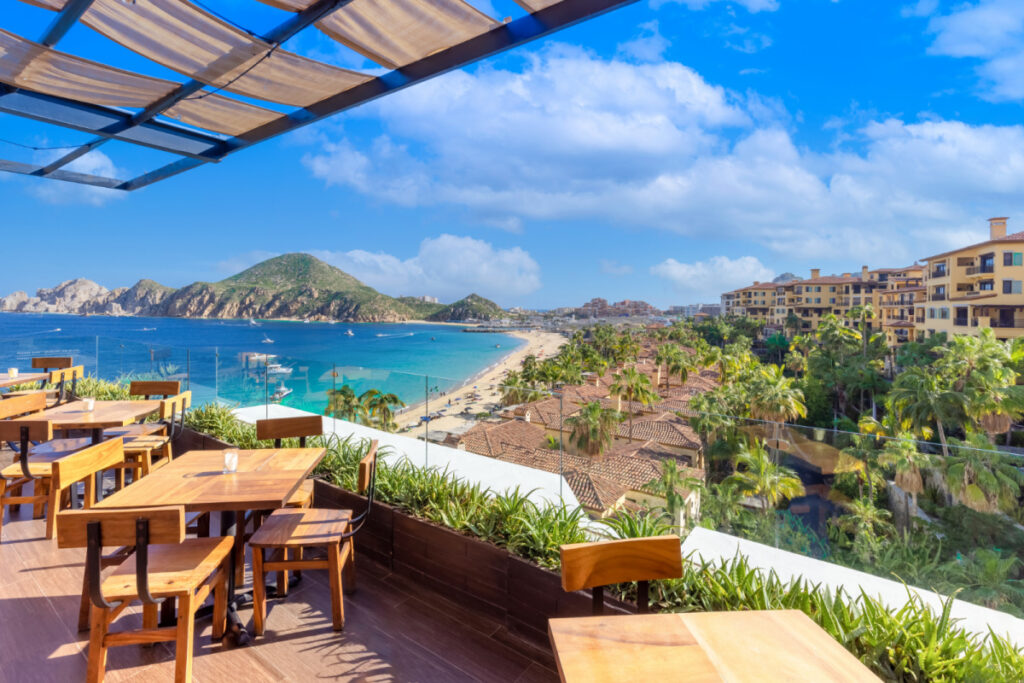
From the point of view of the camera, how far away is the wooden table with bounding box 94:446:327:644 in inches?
87.7

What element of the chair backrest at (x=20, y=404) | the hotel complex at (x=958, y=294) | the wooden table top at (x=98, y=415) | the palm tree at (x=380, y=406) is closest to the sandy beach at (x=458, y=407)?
the palm tree at (x=380, y=406)

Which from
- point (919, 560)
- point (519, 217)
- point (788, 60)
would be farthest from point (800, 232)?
point (919, 560)

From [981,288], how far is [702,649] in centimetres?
4950

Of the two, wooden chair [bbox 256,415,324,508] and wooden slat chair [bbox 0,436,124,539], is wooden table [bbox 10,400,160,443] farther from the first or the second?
wooden chair [bbox 256,415,324,508]

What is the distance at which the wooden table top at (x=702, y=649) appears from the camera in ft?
3.90

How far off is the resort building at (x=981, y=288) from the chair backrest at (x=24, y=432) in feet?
157

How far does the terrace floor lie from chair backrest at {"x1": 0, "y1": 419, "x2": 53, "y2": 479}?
2.37ft

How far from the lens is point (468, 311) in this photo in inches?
5482

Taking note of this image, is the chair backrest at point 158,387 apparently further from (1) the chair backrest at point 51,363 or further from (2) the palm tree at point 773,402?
(2) the palm tree at point 773,402

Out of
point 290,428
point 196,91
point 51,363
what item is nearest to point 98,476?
point 290,428

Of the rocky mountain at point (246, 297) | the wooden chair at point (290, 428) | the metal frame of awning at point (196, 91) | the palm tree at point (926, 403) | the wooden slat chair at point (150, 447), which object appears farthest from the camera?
the rocky mountain at point (246, 297)

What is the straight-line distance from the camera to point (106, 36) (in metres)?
2.72

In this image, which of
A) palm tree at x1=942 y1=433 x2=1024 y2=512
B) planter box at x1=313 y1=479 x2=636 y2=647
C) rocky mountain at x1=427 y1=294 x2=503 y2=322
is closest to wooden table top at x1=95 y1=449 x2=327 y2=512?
planter box at x1=313 y1=479 x2=636 y2=647

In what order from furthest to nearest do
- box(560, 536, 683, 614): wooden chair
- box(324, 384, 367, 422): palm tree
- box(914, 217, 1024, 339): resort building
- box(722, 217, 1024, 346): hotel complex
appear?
1. box(722, 217, 1024, 346): hotel complex
2. box(914, 217, 1024, 339): resort building
3. box(324, 384, 367, 422): palm tree
4. box(560, 536, 683, 614): wooden chair
